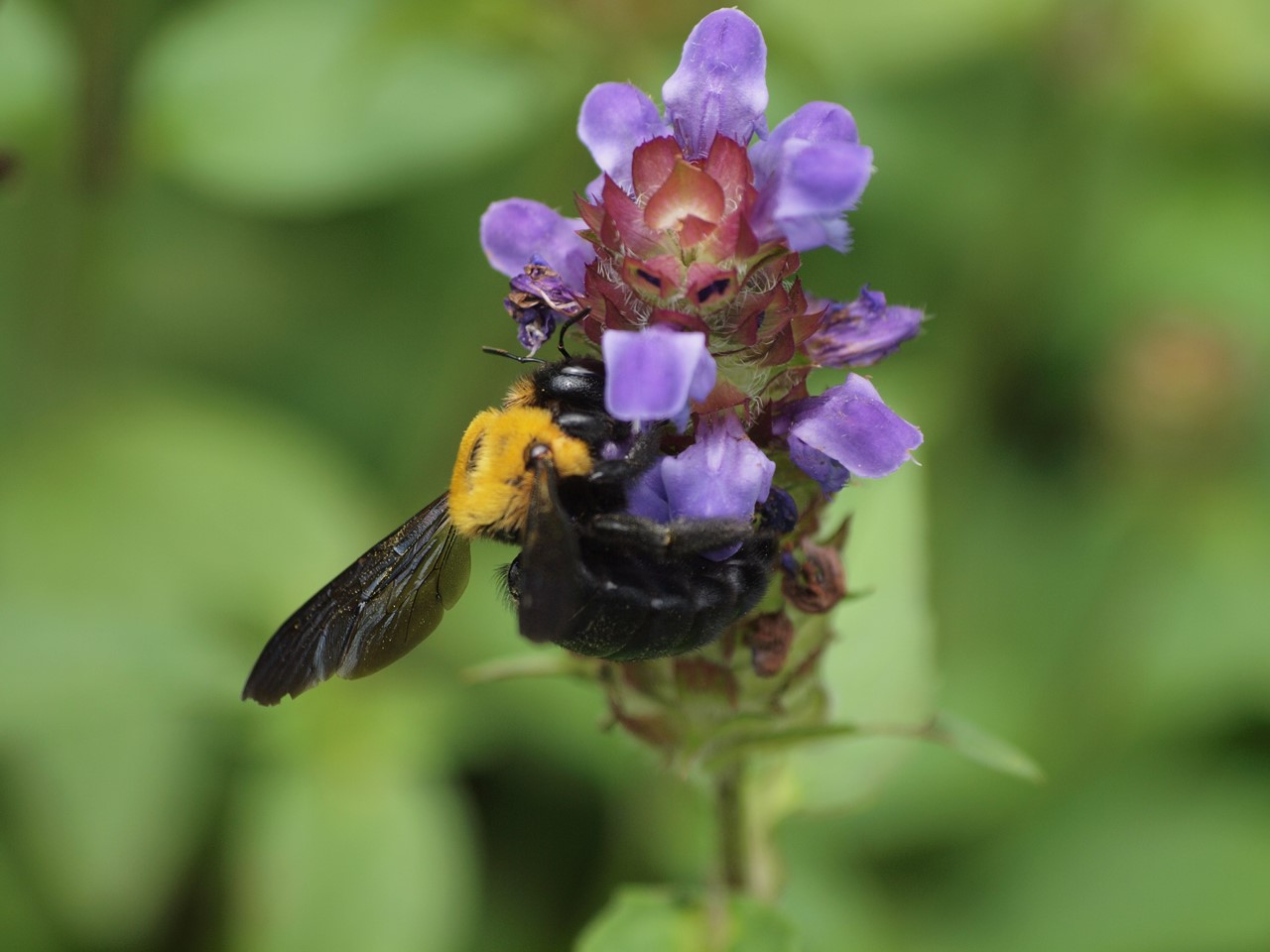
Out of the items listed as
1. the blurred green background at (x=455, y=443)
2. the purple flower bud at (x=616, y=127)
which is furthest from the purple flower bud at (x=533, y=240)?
the blurred green background at (x=455, y=443)

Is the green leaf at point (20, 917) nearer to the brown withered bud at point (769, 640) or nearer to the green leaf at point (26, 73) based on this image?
the green leaf at point (26, 73)

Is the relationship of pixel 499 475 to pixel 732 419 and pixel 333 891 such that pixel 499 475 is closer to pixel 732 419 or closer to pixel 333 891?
pixel 732 419

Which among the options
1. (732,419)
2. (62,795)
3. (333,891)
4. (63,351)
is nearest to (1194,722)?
(333,891)

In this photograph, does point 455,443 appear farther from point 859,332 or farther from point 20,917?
point 859,332

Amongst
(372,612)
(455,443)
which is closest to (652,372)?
(372,612)

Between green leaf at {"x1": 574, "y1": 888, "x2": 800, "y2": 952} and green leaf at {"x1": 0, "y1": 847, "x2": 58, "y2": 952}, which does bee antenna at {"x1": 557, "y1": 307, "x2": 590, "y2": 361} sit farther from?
green leaf at {"x1": 0, "y1": 847, "x2": 58, "y2": 952}

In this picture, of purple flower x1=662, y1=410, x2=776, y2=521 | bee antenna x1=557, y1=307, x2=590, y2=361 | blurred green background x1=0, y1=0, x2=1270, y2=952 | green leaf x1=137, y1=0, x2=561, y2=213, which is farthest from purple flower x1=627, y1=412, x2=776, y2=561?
green leaf x1=137, y1=0, x2=561, y2=213
